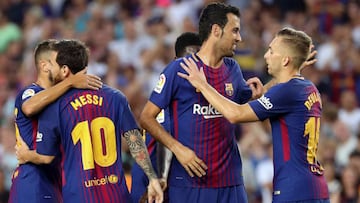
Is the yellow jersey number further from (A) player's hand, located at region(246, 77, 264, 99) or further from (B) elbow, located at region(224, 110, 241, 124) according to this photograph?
(A) player's hand, located at region(246, 77, 264, 99)

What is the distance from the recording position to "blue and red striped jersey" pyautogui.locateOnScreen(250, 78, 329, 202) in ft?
27.7

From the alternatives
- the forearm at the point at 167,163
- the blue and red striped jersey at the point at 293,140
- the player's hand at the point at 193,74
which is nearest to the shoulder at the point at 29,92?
the player's hand at the point at 193,74

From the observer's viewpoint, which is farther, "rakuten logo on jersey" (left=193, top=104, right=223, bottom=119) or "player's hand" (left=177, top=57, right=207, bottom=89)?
"rakuten logo on jersey" (left=193, top=104, right=223, bottom=119)

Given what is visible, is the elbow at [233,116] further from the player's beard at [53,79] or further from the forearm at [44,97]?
the player's beard at [53,79]

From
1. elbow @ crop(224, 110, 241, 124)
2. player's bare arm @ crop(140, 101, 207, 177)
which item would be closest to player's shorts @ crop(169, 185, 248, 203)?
player's bare arm @ crop(140, 101, 207, 177)

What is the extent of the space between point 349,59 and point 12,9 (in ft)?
24.8

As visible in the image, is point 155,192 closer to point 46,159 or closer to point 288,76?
point 46,159

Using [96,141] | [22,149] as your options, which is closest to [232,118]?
[96,141]

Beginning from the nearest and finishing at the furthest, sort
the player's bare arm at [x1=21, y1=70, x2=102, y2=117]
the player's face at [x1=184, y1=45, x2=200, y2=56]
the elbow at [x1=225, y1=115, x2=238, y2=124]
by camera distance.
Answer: the elbow at [x1=225, y1=115, x2=238, y2=124] → the player's bare arm at [x1=21, y1=70, x2=102, y2=117] → the player's face at [x1=184, y1=45, x2=200, y2=56]

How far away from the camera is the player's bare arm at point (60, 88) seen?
865 cm

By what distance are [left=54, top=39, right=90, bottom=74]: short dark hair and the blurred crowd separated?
4.35 m

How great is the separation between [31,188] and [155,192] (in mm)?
1154

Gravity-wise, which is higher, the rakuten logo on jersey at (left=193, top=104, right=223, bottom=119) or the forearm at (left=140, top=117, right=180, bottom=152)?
the rakuten logo on jersey at (left=193, top=104, right=223, bottom=119)

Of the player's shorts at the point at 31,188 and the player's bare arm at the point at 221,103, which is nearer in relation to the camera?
the player's bare arm at the point at 221,103
